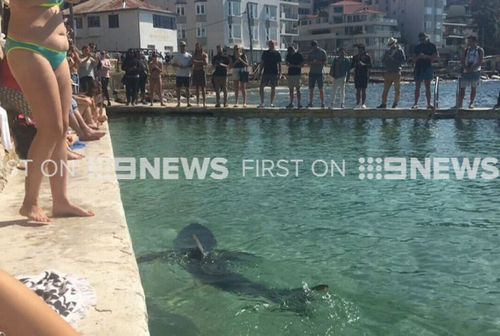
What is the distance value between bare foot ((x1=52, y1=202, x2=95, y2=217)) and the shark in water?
0.76 m

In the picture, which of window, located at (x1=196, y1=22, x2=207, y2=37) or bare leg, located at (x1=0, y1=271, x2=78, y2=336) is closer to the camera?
bare leg, located at (x1=0, y1=271, x2=78, y2=336)

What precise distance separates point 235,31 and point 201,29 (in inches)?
202

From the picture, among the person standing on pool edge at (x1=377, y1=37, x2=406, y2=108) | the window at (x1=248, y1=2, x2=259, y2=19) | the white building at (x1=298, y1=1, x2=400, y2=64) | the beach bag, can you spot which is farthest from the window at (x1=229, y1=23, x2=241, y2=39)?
the beach bag

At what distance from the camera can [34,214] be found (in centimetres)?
397

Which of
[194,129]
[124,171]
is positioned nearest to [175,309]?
[124,171]

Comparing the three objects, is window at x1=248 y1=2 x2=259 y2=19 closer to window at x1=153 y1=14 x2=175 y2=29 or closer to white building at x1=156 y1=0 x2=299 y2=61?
white building at x1=156 y1=0 x2=299 y2=61

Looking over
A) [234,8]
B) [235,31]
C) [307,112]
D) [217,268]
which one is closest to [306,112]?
[307,112]

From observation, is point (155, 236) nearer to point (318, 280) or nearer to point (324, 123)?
point (318, 280)

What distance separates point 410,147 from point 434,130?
8.91 ft

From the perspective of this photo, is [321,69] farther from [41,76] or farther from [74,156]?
[41,76]

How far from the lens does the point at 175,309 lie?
3.80m

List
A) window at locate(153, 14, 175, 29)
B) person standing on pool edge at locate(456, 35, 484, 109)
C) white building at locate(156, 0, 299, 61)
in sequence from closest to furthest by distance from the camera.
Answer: person standing on pool edge at locate(456, 35, 484, 109) → window at locate(153, 14, 175, 29) → white building at locate(156, 0, 299, 61)

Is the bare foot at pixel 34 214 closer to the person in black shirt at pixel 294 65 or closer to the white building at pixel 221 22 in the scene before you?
the person in black shirt at pixel 294 65

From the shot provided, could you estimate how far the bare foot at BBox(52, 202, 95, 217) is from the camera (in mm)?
4160
